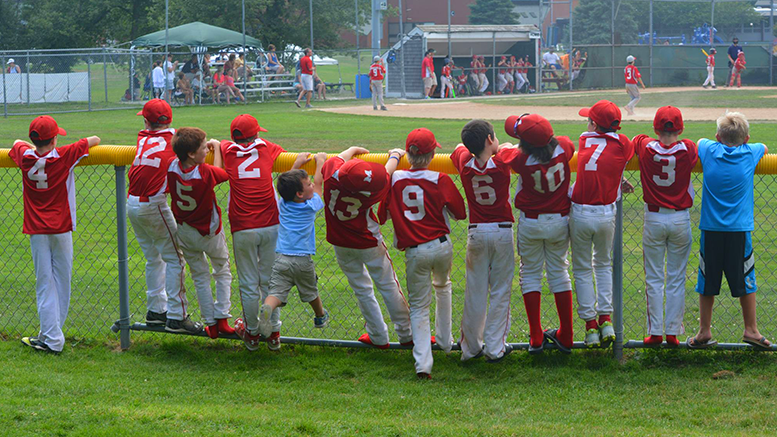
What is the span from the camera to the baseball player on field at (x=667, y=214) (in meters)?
4.95

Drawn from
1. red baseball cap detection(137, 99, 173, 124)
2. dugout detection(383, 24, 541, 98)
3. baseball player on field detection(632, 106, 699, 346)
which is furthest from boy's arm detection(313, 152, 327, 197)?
dugout detection(383, 24, 541, 98)

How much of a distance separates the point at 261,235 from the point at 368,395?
127 cm

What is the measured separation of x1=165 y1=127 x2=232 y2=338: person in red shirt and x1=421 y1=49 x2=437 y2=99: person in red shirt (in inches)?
1021

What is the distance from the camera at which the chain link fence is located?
6.01 meters

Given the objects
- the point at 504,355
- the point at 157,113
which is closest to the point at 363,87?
the point at 157,113

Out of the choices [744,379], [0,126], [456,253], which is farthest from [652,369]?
[0,126]

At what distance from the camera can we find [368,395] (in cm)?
464

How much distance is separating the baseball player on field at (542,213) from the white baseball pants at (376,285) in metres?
0.80

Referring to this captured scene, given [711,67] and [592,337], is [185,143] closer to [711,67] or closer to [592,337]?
[592,337]

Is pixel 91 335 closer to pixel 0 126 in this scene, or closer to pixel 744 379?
pixel 744 379

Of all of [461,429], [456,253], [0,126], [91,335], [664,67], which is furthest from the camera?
[664,67]

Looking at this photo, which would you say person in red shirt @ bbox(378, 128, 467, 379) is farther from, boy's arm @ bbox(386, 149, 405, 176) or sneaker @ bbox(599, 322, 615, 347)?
sneaker @ bbox(599, 322, 615, 347)

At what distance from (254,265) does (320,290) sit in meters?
1.98

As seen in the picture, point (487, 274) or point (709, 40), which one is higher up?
point (709, 40)
